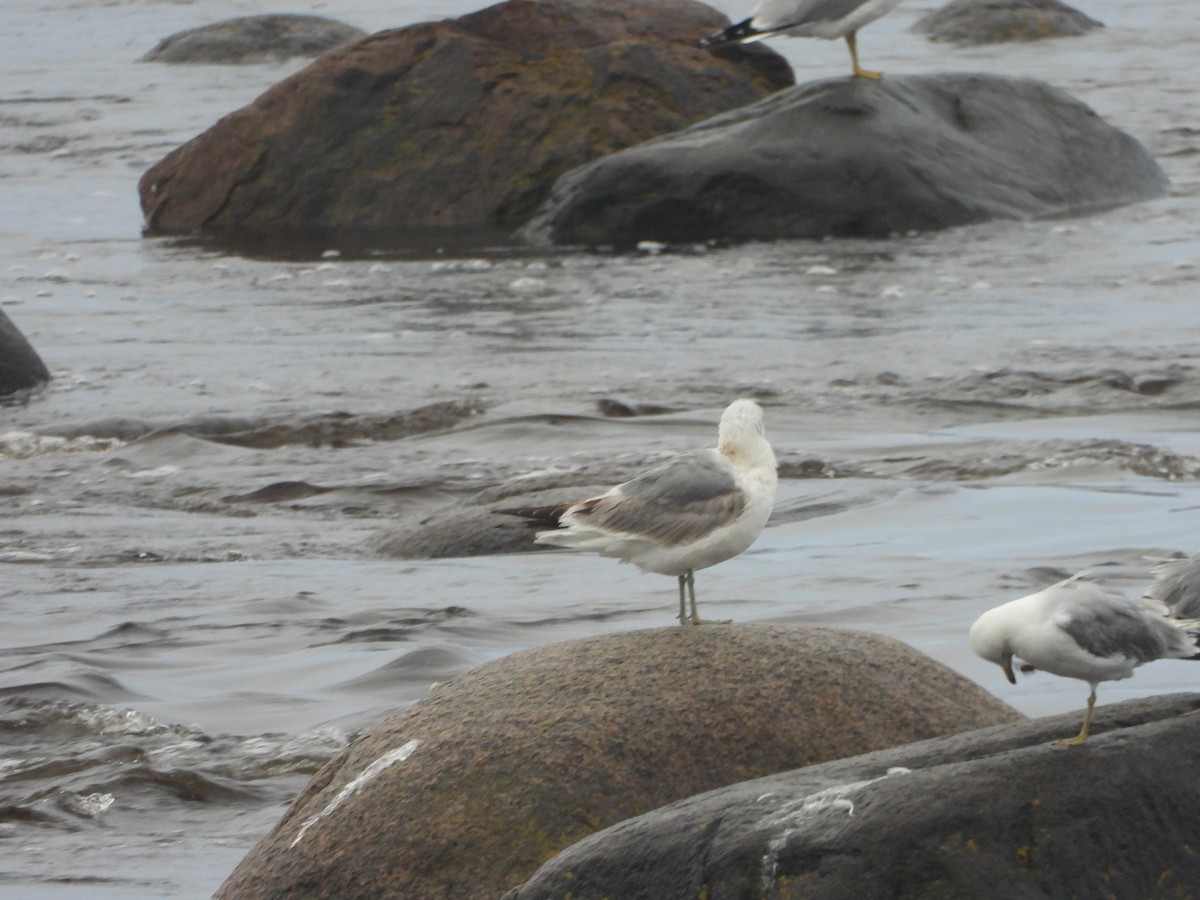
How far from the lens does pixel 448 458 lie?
952cm

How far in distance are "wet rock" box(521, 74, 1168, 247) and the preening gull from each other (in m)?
11.0

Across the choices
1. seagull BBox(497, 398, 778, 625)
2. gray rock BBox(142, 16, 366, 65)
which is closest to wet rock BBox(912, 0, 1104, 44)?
gray rock BBox(142, 16, 366, 65)

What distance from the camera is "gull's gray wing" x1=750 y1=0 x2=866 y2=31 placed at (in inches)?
583

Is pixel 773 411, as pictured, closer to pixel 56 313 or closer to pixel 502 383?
pixel 502 383

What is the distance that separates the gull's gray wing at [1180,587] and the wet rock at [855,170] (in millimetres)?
9256

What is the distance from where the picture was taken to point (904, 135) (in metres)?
14.7

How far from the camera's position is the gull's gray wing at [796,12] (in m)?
14.8

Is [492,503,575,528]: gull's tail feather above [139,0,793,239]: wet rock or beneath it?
above

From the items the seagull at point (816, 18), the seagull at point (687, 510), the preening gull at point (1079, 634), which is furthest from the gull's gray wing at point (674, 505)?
the seagull at point (816, 18)

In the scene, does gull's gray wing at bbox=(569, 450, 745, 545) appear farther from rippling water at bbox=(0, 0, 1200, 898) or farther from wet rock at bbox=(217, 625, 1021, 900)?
rippling water at bbox=(0, 0, 1200, 898)

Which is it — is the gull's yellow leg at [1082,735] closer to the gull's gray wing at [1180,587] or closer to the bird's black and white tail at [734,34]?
the gull's gray wing at [1180,587]

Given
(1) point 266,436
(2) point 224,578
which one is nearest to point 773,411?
(1) point 266,436

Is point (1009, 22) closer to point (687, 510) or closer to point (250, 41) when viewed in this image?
point (250, 41)

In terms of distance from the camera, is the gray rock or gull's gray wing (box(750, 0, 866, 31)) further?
the gray rock
